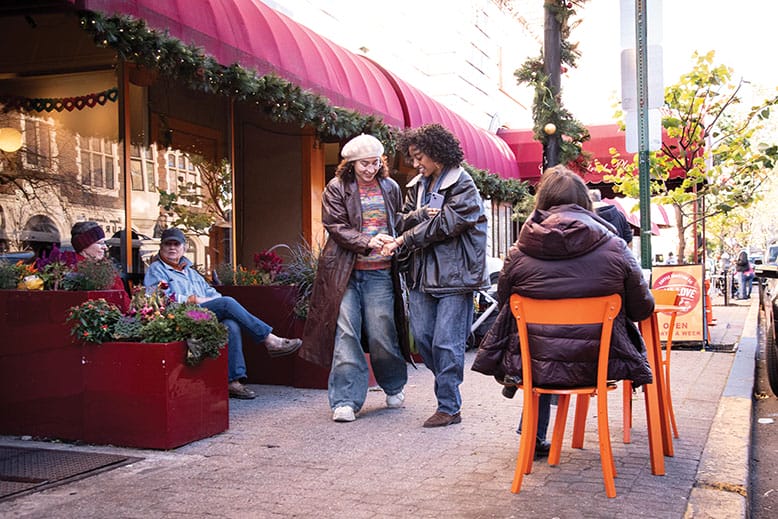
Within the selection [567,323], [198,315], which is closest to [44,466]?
[198,315]

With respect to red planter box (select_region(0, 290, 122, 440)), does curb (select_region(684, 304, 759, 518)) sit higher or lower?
lower

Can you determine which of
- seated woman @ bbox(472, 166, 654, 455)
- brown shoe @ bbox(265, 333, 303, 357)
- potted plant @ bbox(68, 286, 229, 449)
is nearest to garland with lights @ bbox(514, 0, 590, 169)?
brown shoe @ bbox(265, 333, 303, 357)

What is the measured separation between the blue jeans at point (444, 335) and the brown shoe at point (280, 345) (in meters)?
1.12

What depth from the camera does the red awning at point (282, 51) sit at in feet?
18.8

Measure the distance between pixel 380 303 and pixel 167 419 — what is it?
170cm

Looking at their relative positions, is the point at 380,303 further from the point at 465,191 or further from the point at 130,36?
the point at 130,36

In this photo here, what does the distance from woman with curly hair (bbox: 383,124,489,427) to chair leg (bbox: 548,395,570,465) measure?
1079 mm

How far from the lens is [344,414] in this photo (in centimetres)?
528

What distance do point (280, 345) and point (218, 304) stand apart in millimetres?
555

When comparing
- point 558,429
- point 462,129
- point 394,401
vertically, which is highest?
point 462,129

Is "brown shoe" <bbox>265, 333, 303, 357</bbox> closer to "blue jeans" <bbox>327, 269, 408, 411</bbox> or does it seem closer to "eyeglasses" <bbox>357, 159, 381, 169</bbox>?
"blue jeans" <bbox>327, 269, 408, 411</bbox>

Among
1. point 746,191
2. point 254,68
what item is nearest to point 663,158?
point 746,191

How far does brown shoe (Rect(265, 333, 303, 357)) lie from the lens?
600 centimetres

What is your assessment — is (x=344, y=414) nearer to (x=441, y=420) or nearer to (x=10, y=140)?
(x=441, y=420)
